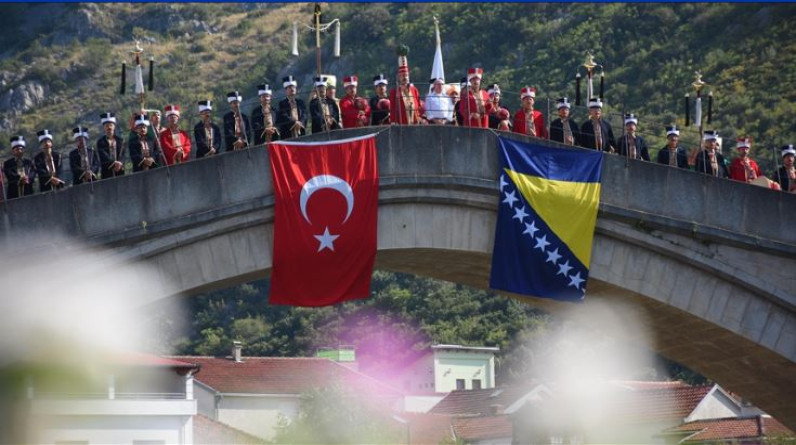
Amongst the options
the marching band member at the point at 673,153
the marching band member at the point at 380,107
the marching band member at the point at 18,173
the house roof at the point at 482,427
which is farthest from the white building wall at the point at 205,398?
the marching band member at the point at 18,173

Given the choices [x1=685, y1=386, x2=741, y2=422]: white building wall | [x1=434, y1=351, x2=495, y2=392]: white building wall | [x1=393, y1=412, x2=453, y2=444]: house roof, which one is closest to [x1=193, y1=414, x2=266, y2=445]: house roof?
[x1=393, y1=412, x2=453, y2=444]: house roof

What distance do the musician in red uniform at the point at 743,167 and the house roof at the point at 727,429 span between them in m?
14.0

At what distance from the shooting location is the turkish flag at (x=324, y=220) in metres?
26.8

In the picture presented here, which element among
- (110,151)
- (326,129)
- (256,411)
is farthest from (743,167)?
(256,411)

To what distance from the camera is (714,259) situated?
94.0 ft

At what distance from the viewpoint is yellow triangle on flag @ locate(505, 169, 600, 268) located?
92.6ft

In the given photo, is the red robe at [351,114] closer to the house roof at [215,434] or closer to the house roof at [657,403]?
the house roof at [657,403]

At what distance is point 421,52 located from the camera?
108 metres

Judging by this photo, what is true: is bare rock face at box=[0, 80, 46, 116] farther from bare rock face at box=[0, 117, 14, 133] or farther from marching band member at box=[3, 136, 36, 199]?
marching band member at box=[3, 136, 36, 199]

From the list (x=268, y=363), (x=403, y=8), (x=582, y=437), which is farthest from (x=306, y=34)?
(x=582, y=437)

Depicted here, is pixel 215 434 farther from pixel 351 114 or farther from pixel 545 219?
pixel 545 219

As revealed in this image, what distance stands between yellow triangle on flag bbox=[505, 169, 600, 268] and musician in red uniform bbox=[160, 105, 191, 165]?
604 centimetres

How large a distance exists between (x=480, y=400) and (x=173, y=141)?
129 ft

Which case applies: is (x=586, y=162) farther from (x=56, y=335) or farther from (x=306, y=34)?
(x=306, y=34)
